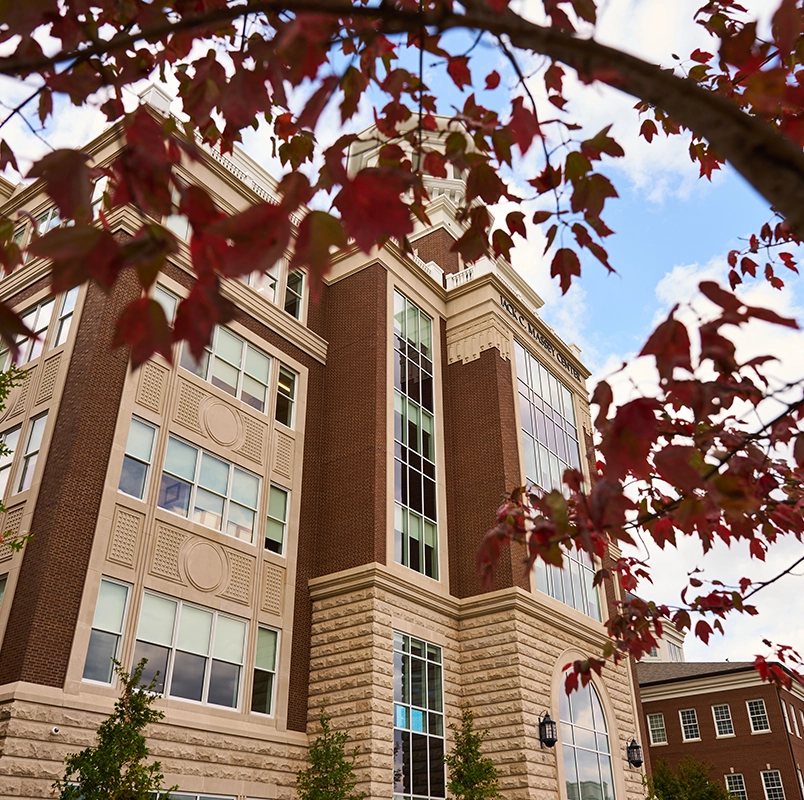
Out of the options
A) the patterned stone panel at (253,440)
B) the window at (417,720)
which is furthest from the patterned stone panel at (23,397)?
the window at (417,720)

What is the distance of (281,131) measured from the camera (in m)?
6.65

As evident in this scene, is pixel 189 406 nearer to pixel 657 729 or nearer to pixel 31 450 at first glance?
pixel 31 450

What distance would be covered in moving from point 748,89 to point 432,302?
75.7 feet

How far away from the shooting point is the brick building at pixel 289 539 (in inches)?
593

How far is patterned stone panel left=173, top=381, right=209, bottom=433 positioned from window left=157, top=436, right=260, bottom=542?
506 millimetres

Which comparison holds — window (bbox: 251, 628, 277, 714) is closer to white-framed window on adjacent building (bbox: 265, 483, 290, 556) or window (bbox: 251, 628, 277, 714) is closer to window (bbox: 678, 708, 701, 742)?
white-framed window on adjacent building (bbox: 265, 483, 290, 556)

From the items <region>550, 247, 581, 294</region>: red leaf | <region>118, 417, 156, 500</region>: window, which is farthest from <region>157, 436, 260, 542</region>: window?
<region>550, 247, 581, 294</region>: red leaf

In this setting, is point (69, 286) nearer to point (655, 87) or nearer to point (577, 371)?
point (655, 87)

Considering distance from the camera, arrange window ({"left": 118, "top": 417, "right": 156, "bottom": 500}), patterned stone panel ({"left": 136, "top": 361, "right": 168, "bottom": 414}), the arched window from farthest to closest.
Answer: the arched window < patterned stone panel ({"left": 136, "top": 361, "right": 168, "bottom": 414}) < window ({"left": 118, "top": 417, "right": 156, "bottom": 500})

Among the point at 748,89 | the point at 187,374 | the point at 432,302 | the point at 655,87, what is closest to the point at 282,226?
the point at 655,87

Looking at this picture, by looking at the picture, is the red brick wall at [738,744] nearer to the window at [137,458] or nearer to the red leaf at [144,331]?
the window at [137,458]

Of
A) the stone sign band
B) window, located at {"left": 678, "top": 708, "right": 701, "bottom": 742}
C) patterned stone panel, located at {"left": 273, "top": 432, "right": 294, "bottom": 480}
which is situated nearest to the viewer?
patterned stone panel, located at {"left": 273, "top": 432, "right": 294, "bottom": 480}

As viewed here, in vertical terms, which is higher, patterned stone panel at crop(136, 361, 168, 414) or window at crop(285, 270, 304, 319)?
window at crop(285, 270, 304, 319)

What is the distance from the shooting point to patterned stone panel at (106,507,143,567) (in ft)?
51.2
